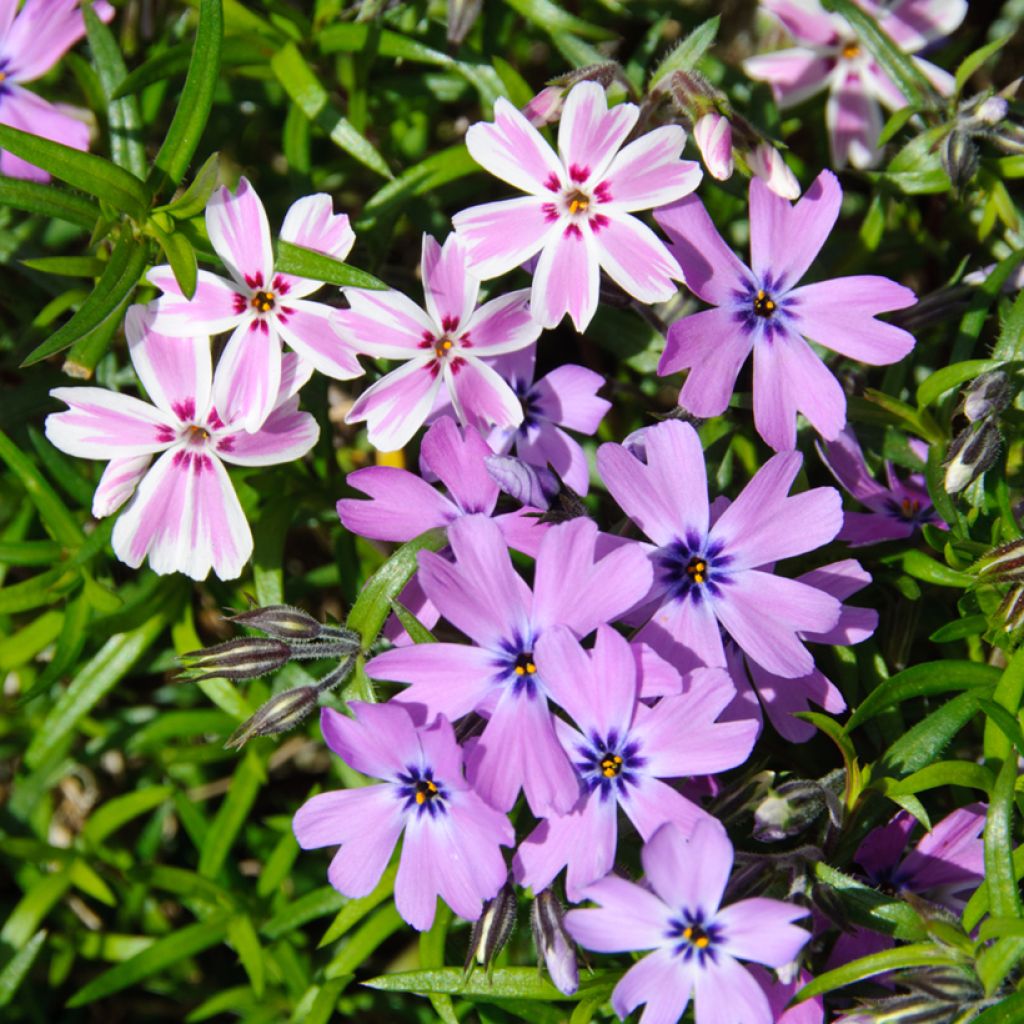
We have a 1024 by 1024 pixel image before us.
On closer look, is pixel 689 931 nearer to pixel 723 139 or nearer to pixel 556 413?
pixel 556 413

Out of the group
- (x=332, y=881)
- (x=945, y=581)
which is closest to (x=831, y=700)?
(x=945, y=581)

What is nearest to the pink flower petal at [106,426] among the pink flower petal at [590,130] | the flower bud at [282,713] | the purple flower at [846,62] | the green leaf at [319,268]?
the green leaf at [319,268]

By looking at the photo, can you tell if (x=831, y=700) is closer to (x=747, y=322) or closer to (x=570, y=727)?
(x=570, y=727)

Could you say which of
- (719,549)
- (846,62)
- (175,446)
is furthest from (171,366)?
(846,62)

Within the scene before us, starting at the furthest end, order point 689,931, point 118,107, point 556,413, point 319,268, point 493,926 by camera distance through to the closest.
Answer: point 118,107, point 556,413, point 319,268, point 493,926, point 689,931

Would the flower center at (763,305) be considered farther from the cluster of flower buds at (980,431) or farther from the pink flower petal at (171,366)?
the pink flower petal at (171,366)

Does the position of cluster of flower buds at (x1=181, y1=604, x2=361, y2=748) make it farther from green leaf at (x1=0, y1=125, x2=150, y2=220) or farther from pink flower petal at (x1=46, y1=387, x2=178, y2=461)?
green leaf at (x1=0, y1=125, x2=150, y2=220)

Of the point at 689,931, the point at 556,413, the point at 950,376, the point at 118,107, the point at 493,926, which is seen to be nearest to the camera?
the point at 689,931
